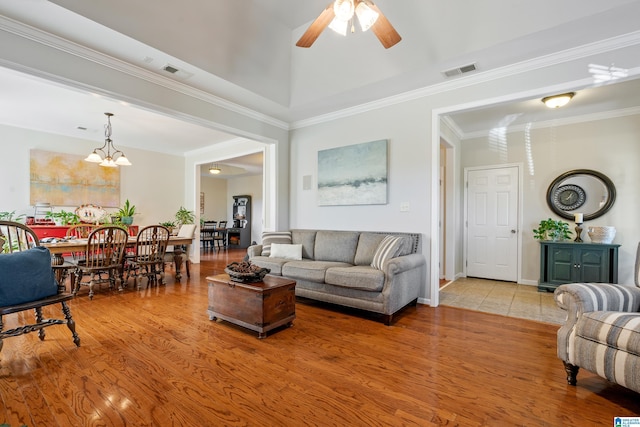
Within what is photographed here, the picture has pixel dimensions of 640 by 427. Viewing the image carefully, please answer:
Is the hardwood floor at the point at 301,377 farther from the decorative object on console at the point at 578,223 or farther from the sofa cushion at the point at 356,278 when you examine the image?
the decorative object on console at the point at 578,223

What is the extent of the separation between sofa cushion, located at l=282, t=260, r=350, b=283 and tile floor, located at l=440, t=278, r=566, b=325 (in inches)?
62.7

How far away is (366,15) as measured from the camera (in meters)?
2.09

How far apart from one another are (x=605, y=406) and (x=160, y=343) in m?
3.09

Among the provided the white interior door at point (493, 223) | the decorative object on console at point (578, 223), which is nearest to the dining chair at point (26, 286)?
the white interior door at point (493, 223)

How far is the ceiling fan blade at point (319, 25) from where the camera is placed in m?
2.22

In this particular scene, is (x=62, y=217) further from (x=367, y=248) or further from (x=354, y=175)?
(x=367, y=248)

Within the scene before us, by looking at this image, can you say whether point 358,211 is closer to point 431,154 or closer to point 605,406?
point 431,154

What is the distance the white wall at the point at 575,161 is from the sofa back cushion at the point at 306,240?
3287mm

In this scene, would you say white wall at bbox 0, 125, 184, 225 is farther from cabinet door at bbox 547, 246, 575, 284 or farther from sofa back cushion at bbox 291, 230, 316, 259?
cabinet door at bbox 547, 246, 575, 284

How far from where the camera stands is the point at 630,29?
252cm

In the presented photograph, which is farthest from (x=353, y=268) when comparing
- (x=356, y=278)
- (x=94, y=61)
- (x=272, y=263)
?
(x=94, y=61)

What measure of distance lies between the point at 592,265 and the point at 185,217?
24.9 ft

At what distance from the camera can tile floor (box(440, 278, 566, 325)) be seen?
3379 millimetres

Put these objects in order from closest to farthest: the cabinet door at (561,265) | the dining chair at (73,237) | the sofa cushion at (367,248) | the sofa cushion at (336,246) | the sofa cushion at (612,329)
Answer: the sofa cushion at (612,329) → the sofa cushion at (367,248) → the dining chair at (73,237) → the sofa cushion at (336,246) → the cabinet door at (561,265)
